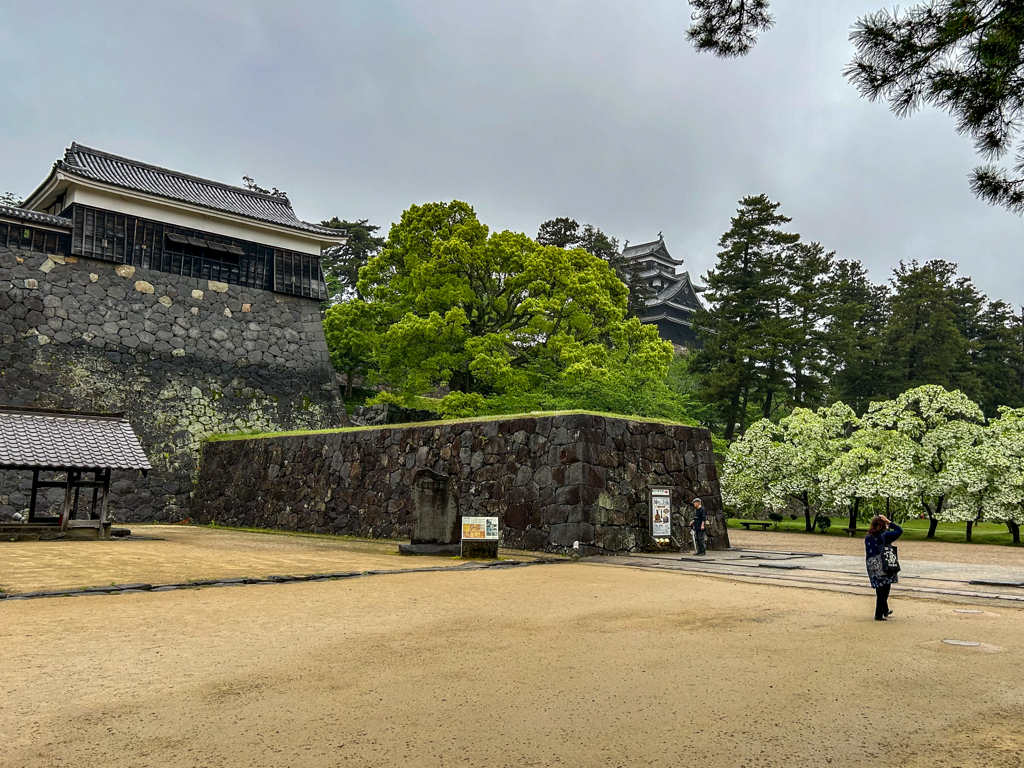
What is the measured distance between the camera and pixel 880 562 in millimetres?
6324

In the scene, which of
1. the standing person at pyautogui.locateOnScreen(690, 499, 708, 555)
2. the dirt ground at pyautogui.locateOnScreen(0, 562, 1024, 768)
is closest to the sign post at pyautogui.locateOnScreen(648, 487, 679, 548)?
the standing person at pyautogui.locateOnScreen(690, 499, 708, 555)

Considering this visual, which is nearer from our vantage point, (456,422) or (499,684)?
(499,684)

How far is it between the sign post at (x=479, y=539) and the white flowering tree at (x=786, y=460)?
12.9 metres

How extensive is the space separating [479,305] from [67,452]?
39.7 ft

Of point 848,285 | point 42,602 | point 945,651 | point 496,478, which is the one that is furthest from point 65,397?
point 848,285

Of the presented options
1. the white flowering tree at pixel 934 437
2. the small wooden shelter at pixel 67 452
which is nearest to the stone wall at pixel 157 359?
the small wooden shelter at pixel 67 452

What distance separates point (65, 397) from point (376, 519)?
36.5ft

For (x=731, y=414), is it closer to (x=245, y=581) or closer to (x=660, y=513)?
(x=660, y=513)

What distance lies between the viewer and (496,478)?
13.6 m

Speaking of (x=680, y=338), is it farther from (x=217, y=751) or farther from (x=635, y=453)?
(x=217, y=751)

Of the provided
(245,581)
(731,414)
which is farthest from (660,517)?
(731,414)

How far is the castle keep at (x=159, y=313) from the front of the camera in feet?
67.7

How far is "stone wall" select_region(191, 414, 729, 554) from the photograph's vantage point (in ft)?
40.8

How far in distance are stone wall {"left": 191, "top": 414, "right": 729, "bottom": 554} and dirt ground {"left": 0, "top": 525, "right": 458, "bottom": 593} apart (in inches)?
59.2
